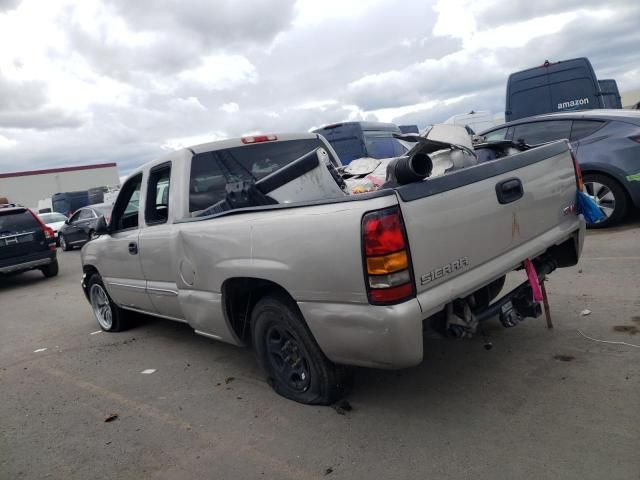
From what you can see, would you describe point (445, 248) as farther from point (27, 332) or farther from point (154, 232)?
point (27, 332)

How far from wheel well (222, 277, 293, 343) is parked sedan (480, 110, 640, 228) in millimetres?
4486

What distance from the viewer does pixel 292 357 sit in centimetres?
347

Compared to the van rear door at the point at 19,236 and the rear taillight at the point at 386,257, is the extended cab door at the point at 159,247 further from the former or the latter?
the van rear door at the point at 19,236

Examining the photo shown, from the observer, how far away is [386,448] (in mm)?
2879

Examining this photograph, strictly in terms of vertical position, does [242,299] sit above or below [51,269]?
above

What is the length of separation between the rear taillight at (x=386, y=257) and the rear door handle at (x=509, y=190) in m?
0.85

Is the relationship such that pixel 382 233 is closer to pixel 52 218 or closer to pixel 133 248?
pixel 133 248

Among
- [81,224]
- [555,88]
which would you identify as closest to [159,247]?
[555,88]

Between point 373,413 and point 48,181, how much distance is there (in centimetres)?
5208

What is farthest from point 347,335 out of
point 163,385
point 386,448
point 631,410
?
point 163,385

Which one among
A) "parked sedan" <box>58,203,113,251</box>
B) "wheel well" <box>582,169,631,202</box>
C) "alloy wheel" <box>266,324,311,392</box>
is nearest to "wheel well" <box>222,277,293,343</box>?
"alloy wheel" <box>266,324,311,392</box>

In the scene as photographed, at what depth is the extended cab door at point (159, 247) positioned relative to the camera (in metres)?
4.27

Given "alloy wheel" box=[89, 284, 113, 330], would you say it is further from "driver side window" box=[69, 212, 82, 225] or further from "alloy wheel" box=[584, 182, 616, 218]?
"driver side window" box=[69, 212, 82, 225]

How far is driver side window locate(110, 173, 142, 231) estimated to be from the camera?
4.99 metres
